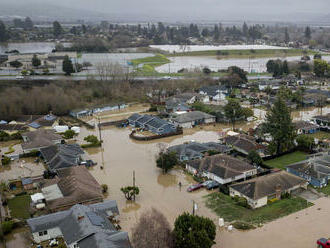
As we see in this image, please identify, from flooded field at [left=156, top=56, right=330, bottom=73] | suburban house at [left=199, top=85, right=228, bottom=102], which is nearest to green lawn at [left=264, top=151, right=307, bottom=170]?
suburban house at [left=199, top=85, right=228, bottom=102]

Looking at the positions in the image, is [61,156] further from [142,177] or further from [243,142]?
[243,142]

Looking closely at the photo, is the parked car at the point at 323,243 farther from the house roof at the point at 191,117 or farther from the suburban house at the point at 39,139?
the suburban house at the point at 39,139

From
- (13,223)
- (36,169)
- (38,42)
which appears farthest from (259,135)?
(38,42)

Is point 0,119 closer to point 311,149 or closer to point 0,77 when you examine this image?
point 0,77

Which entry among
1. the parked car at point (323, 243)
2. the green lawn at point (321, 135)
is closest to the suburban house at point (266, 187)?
the parked car at point (323, 243)

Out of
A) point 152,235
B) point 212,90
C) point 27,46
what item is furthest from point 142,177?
point 27,46

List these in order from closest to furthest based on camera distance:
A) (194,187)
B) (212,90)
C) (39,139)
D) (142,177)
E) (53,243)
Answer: (53,243)
(194,187)
(142,177)
(39,139)
(212,90)
